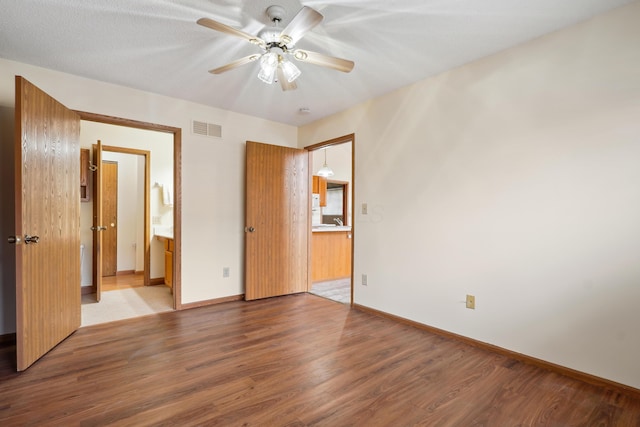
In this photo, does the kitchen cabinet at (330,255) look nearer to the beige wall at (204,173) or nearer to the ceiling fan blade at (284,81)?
the beige wall at (204,173)

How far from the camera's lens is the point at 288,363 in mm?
2346

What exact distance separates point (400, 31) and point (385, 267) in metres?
2.29

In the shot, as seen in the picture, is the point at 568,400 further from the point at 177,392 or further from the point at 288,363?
the point at 177,392

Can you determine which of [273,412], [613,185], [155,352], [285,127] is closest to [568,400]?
[613,185]

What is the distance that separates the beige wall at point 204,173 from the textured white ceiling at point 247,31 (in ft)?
0.75

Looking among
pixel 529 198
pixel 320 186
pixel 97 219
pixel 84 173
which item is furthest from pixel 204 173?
pixel 320 186

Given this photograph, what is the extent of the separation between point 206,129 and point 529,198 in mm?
3497

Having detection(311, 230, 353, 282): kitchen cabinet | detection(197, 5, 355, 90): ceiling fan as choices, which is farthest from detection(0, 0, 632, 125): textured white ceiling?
detection(311, 230, 353, 282): kitchen cabinet

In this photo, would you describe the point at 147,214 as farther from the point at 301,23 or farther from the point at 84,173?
the point at 301,23

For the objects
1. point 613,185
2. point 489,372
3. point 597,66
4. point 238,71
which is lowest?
point 489,372

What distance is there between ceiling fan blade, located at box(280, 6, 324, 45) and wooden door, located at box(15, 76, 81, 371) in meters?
1.92

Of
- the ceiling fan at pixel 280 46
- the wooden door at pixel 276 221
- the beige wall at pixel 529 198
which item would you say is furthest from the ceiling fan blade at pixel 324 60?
the wooden door at pixel 276 221

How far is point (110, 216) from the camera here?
5418 millimetres

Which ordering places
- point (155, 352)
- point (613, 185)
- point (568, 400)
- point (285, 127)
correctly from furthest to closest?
1. point (285, 127)
2. point (155, 352)
3. point (613, 185)
4. point (568, 400)
